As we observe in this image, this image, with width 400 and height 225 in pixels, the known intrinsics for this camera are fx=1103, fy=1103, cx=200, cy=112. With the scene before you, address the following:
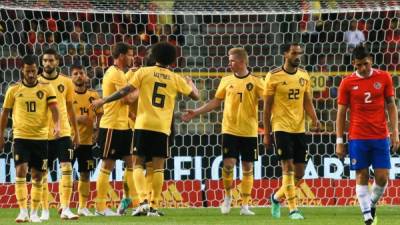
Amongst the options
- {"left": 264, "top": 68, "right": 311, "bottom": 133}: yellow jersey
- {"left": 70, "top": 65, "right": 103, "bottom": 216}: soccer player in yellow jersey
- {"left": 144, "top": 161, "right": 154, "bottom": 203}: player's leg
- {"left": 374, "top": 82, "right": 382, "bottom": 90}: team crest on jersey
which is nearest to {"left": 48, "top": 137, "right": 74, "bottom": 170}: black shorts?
{"left": 144, "top": 161, "right": 154, "bottom": 203}: player's leg

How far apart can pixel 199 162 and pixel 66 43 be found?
274 cm

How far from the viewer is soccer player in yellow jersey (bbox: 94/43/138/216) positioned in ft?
43.3

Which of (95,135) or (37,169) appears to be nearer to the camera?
(37,169)

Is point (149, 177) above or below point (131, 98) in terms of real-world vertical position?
below

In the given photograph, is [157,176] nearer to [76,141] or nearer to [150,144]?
[150,144]

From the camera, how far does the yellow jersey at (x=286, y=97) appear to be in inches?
501

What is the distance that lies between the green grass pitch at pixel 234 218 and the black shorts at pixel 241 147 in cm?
72

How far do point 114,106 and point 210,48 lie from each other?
402 centimetres

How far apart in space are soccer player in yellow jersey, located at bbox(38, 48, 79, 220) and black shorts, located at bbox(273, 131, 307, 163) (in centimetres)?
231

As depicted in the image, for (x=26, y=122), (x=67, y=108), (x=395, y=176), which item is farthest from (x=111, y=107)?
(x=395, y=176)

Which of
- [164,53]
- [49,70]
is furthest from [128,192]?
[164,53]

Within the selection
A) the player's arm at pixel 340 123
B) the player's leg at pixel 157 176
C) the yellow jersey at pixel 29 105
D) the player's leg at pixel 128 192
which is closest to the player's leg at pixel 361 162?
the player's arm at pixel 340 123

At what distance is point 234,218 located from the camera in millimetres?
12500

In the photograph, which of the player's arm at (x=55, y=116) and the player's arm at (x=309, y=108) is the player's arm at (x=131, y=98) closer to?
the player's arm at (x=55, y=116)
